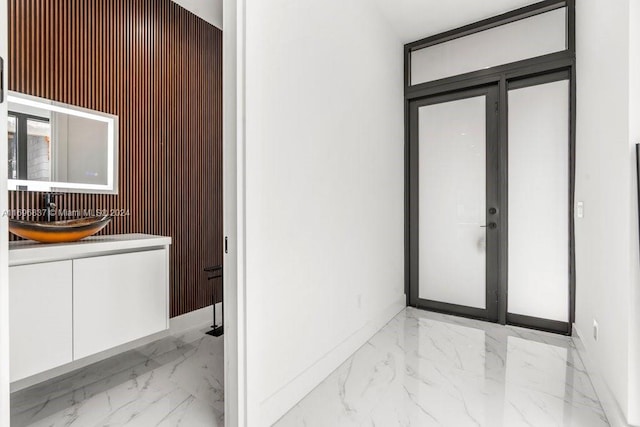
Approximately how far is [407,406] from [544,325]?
1900 millimetres

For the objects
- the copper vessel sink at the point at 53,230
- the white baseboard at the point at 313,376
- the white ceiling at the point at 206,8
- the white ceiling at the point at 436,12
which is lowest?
the white baseboard at the point at 313,376

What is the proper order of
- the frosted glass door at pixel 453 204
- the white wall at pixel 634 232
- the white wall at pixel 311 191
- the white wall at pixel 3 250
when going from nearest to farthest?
the white wall at pixel 3 250, the white wall at pixel 634 232, the white wall at pixel 311 191, the frosted glass door at pixel 453 204

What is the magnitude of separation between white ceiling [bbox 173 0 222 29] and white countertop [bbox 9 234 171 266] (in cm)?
216

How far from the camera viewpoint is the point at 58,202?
7.54 ft

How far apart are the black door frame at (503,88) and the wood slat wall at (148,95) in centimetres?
Answer: 203

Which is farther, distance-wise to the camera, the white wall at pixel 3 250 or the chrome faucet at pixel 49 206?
the chrome faucet at pixel 49 206

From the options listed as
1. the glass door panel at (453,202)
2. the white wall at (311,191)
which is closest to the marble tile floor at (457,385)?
the white wall at (311,191)

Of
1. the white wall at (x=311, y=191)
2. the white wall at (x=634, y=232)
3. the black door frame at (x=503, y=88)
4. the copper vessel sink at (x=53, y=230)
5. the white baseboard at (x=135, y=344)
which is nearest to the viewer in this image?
the white wall at (x=634, y=232)

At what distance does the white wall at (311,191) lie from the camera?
1.63m

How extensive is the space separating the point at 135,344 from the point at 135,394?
0.47 metres

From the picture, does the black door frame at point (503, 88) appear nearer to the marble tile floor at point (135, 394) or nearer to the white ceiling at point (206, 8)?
the white ceiling at point (206, 8)

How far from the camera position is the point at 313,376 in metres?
2.04

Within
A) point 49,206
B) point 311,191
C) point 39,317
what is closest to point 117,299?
point 39,317

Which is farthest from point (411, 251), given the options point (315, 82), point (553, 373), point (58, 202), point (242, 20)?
point (58, 202)
